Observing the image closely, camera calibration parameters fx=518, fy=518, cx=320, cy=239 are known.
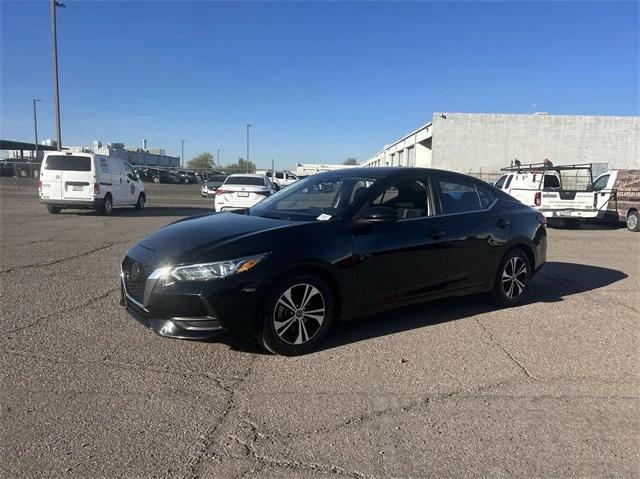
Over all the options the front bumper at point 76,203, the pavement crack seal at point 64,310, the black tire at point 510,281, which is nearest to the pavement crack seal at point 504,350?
A: the black tire at point 510,281

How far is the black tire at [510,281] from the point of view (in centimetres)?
598

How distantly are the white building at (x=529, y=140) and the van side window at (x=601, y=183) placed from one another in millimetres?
23446

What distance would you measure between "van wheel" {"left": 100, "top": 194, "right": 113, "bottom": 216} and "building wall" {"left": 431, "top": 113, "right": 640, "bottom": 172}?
94.3ft

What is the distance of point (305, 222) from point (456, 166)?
3833cm

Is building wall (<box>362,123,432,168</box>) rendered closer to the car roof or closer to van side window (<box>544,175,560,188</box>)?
van side window (<box>544,175,560,188</box>)

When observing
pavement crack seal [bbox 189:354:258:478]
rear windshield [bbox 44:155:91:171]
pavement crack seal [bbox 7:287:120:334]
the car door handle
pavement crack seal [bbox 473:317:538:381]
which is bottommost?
pavement crack seal [bbox 189:354:258:478]

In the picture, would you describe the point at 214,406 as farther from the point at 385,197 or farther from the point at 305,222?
the point at 385,197

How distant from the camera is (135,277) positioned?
434cm

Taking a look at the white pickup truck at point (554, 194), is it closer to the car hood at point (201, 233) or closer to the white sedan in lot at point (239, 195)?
the white sedan in lot at point (239, 195)

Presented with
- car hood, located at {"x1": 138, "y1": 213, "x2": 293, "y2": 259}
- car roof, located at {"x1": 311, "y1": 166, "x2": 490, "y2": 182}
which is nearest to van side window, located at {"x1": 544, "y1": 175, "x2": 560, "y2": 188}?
car roof, located at {"x1": 311, "y1": 166, "x2": 490, "y2": 182}

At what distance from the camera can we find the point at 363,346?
4648 mm

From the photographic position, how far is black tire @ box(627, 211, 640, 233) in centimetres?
1530

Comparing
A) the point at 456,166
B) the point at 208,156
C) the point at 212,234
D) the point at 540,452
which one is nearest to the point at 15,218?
the point at 212,234

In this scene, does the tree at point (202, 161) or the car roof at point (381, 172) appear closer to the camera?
the car roof at point (381, 172)
